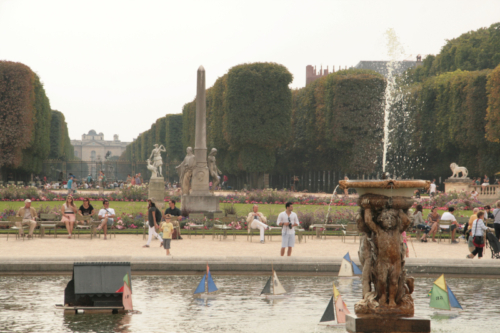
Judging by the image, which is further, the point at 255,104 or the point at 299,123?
the point at 299,123

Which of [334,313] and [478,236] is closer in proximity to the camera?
[334,313]

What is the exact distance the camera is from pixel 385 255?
19.0 ft

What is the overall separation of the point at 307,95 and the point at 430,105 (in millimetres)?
8780

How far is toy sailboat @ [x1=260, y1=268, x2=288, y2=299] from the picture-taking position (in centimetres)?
812

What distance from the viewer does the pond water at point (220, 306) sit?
654cm

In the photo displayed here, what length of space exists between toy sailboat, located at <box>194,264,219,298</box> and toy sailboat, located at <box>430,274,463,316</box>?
2639 millimetres

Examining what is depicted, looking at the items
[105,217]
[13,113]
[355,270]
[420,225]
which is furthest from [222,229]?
[13,113]

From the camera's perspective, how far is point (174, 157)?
70.8m

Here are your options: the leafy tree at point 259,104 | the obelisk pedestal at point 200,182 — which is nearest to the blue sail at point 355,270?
the obelisk pedestal at point 200,182

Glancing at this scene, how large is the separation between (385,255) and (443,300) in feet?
6.33

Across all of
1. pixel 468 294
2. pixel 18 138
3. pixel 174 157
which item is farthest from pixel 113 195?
pixel 174 157

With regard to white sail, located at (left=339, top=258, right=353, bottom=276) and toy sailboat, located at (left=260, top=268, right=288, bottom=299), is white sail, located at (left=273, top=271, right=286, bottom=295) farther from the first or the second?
white sail, located at (left=339, top=258, right=353, bottom=276)

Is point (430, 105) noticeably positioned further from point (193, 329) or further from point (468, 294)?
point (193, 329)

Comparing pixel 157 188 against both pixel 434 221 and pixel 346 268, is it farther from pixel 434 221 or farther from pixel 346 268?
pixel 346 268
